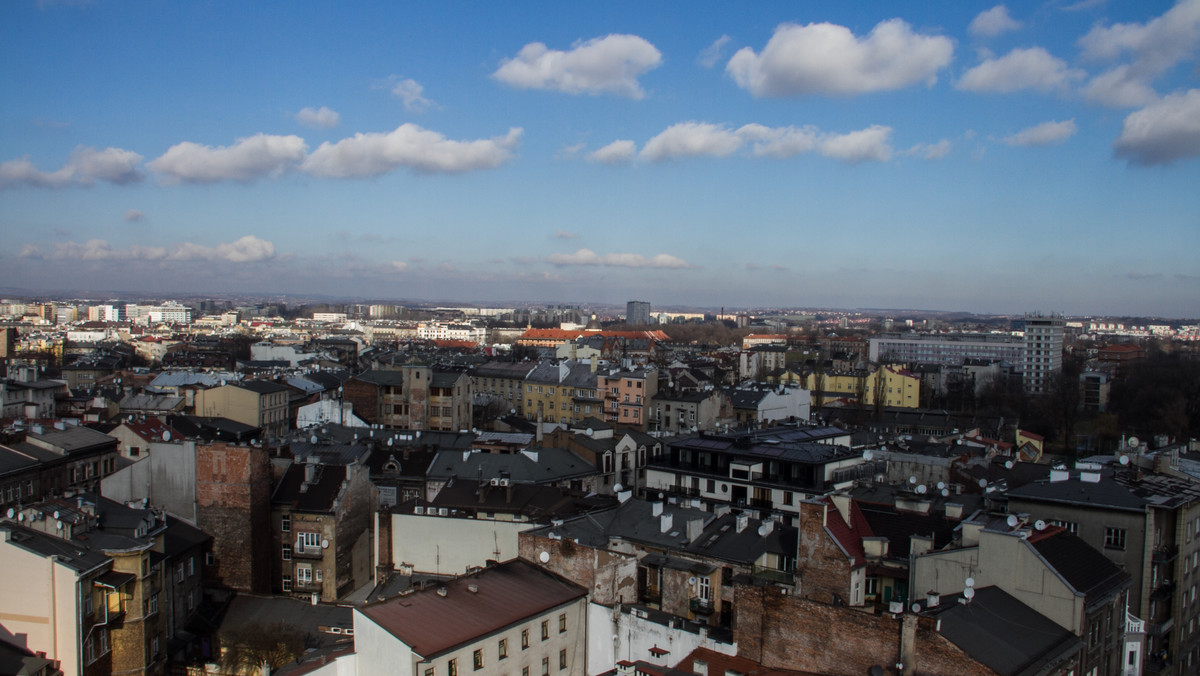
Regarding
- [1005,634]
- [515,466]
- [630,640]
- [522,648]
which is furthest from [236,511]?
[1005,634]

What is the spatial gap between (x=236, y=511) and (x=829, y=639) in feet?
75.5

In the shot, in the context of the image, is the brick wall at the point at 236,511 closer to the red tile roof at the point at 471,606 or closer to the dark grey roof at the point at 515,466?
the dark grey roof at the point at 515,466

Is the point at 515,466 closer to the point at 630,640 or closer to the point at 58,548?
the point at 630,640

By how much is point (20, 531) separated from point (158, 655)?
221 inches

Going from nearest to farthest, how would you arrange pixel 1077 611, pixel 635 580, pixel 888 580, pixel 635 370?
pixel 1077 611, pixel 888 580, pixel 635 580, pixel 635 370

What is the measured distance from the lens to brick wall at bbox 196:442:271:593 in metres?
32.1

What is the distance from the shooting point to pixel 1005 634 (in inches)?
687

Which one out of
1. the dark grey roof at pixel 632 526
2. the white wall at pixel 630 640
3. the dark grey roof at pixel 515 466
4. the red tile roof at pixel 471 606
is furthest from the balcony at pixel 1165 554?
the dark grey roof at pixel 515 466

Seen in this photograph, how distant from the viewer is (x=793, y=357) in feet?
392

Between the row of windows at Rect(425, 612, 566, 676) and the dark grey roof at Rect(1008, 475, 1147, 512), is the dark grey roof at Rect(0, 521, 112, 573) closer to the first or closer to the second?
the row of windows at Rect(425, 612, 566, 676)

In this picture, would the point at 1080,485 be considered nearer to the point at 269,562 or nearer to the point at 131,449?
the point at 269,562

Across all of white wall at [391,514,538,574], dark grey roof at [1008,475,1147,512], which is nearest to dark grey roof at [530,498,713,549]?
white wall at [391,514,538,574]

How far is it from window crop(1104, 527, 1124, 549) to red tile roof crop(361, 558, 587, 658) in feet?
47.9

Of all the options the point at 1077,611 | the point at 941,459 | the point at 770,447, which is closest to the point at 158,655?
the point at 770,447
